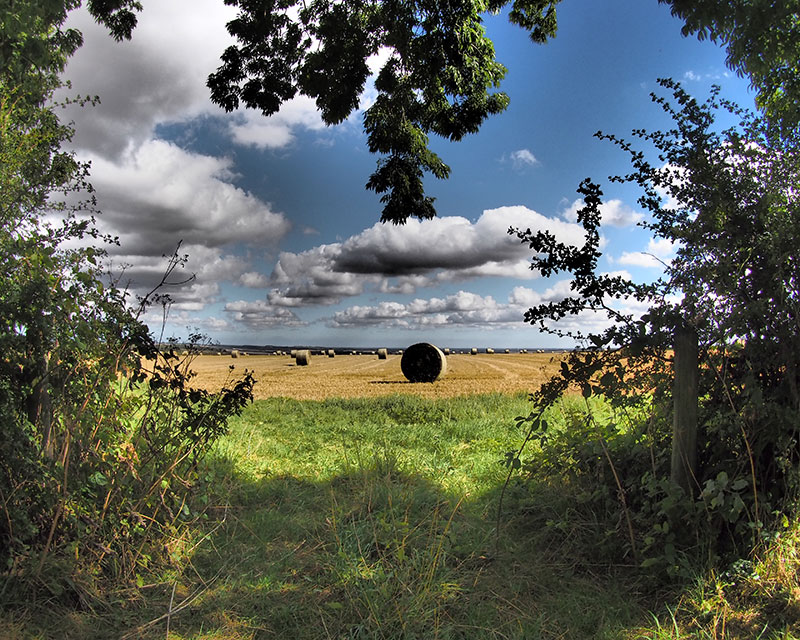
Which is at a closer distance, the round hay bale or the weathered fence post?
the weathered fence post

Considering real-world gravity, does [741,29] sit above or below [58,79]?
below

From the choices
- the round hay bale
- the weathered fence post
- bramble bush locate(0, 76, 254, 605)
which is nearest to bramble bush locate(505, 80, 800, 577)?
the weathered fence post

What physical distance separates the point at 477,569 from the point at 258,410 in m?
7.47

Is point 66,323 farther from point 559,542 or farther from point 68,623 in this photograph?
point 559,542

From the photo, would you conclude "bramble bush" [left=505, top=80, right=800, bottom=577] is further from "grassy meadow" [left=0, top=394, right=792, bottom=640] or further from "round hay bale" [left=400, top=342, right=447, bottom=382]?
"round hay bale" [left=400, top=342, right=447, bottom=382]

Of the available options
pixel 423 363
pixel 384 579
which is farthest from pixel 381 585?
pixel 423 363

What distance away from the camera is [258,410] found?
10.3m

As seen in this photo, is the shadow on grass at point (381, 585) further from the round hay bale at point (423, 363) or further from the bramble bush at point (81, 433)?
the round hay bale at point (423, 363)

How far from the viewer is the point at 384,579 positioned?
3139mm

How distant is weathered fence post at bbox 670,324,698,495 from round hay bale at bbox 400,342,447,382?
1684 cm

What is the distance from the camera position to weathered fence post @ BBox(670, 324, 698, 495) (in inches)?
138

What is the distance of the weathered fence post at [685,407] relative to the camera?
3.50 metres

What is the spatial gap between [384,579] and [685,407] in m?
2.28

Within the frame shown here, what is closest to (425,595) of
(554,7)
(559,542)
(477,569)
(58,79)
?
(477,569)
